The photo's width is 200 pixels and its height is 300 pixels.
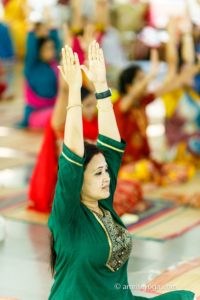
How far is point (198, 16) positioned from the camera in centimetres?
1032

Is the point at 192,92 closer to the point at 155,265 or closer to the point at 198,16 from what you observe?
the point at 155,265

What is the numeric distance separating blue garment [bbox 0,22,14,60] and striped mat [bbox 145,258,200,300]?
22.6 feet

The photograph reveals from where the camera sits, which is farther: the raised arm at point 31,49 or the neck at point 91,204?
the raised arm at point 31,49

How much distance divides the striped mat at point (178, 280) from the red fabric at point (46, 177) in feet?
3.70

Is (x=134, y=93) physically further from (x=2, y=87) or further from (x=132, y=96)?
(x=2, y=87)

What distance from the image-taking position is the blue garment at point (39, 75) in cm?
670

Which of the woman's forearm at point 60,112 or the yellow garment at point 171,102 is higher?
the woman's forearm at point 60,112

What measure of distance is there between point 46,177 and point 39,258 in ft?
2.79

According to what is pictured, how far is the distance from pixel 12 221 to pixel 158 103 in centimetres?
351

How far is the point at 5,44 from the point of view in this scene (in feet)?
33.7

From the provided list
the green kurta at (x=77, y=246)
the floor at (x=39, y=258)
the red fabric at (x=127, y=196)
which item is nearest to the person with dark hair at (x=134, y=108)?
the red fabric at (x=127, y=196)

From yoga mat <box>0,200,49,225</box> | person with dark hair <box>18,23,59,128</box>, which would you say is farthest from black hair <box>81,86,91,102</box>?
person with dark hair <box>18,23,59,128</box>

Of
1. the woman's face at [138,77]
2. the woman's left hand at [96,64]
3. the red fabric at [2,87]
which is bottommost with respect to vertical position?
the red fabric at [2,87]

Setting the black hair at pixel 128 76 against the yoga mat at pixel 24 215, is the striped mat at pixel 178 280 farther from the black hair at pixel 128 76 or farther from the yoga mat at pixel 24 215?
the black hair at pixel 128 76
